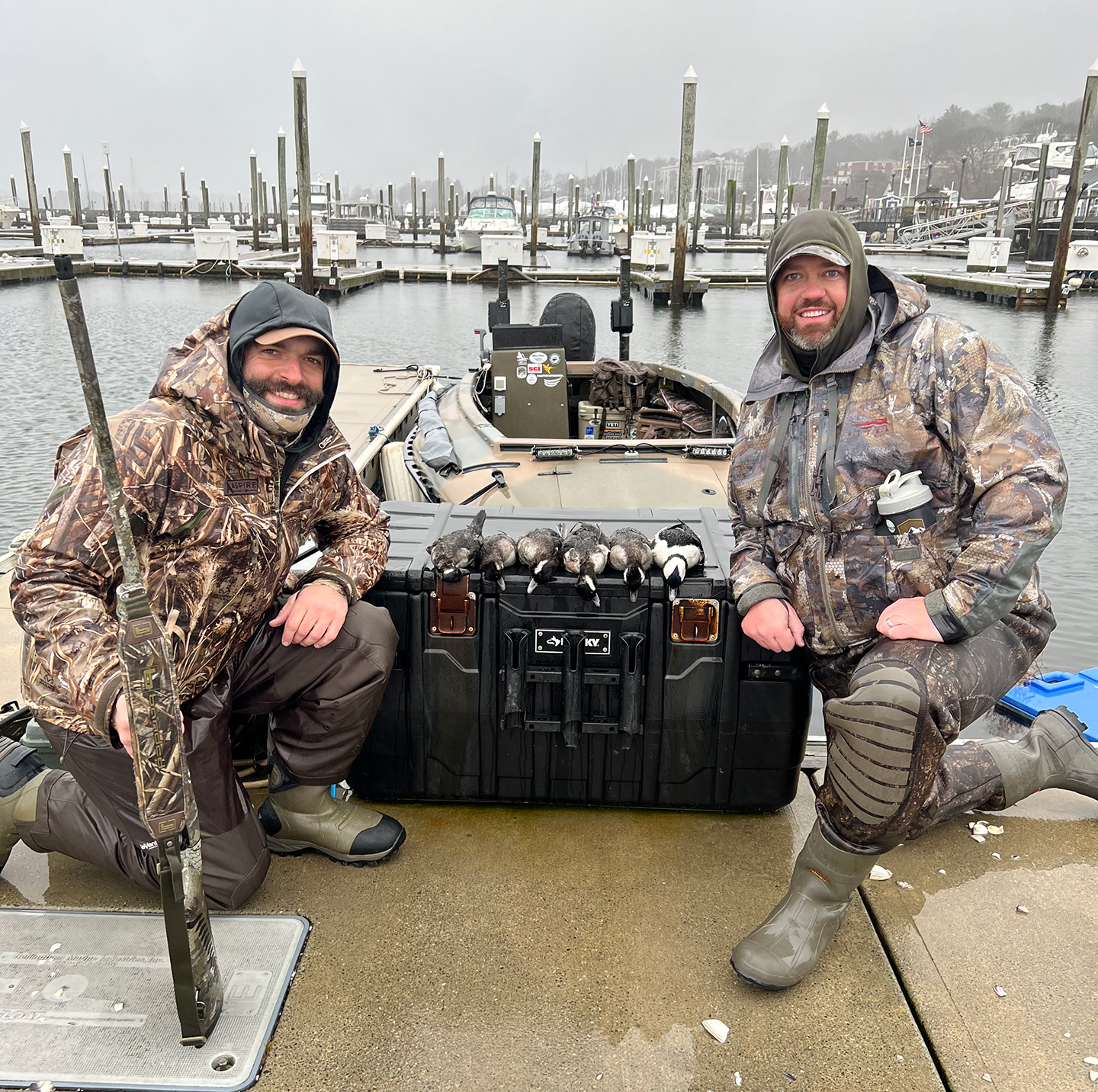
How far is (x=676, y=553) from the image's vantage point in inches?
107

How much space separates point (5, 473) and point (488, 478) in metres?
8.62

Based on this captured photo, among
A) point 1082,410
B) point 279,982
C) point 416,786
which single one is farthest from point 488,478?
point 1082,410

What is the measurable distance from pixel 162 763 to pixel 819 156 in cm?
3054

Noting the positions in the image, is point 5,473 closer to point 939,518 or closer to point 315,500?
point 315,500

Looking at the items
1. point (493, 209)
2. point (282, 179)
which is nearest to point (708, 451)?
point (282, 179)

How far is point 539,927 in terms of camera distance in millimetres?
2449

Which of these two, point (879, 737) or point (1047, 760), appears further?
point (1047, 760)

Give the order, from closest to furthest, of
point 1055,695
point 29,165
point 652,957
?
point 652,957, point 1055,695, point 29,165

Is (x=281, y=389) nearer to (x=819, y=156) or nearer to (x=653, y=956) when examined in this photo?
(x=653, y=956)

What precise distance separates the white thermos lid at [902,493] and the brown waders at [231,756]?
1442 mm

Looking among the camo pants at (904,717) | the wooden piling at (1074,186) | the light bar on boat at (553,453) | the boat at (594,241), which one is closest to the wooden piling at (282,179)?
the boat at (594,241)

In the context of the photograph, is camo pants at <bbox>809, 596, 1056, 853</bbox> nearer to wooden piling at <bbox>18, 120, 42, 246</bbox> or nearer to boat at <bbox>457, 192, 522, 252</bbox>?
wooden piling at <bbox>18, 120, 42, 246</bbox>

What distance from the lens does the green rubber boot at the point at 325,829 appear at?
2.69 meters

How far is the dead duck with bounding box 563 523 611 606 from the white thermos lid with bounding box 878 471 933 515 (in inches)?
31.5
